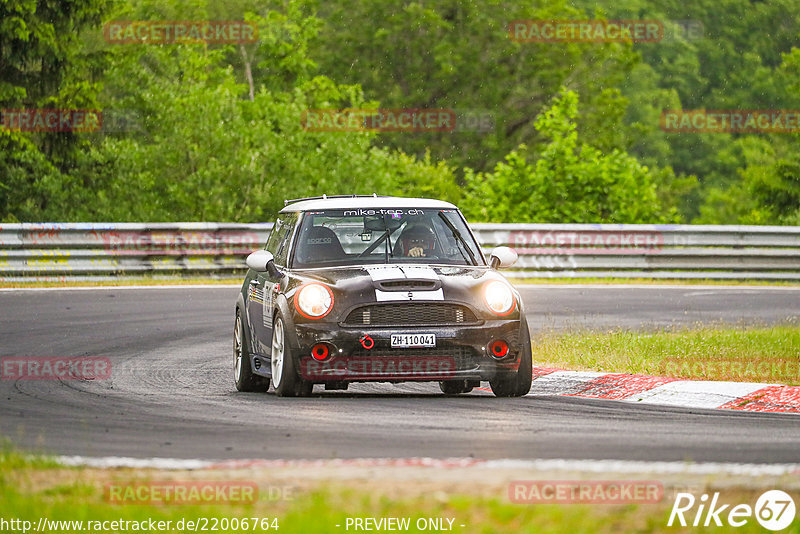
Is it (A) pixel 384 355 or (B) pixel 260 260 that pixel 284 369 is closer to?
(A) pixel 384 355

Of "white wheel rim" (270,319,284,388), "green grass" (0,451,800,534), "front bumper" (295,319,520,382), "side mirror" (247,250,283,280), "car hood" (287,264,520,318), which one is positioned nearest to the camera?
"green grass" (0,451,800,534)

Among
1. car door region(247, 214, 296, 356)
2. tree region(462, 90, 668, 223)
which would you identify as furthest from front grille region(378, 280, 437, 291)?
tree region(462, 90, 668, 223)

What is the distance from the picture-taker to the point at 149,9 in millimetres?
64312

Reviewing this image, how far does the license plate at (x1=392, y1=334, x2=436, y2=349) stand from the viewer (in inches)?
421

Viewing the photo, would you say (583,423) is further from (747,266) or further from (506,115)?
(506,115)

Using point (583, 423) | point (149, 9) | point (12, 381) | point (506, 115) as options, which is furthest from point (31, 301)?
point (506, 115)

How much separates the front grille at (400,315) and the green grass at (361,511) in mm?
4187

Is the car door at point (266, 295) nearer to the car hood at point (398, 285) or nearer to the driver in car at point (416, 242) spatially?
the car hood at point (398, 285)

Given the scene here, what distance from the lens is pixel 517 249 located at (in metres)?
26.0

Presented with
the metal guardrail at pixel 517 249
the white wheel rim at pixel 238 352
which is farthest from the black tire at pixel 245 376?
the metal guardrail at pixel 517 249

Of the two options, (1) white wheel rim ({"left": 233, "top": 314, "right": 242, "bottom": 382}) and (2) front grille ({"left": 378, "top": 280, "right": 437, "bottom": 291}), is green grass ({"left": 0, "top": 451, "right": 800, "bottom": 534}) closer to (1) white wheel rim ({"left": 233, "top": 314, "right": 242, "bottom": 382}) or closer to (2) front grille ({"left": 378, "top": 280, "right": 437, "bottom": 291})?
(2) front grille ({"left": 378, "top": 280, "right": 437, "bottom": 291})

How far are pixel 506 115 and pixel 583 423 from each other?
198 feet

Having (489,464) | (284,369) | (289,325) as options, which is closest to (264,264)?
(289,325)

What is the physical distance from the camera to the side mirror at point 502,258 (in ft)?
39.3
